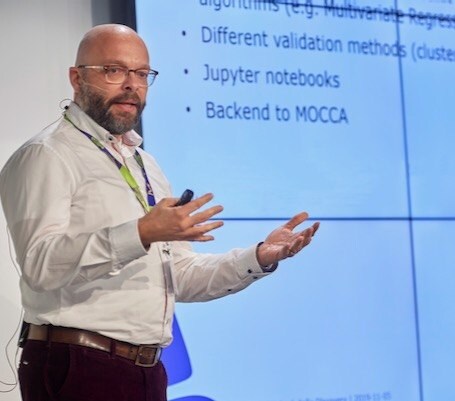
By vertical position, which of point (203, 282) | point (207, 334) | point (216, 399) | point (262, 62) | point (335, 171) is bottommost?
point (216, 399)

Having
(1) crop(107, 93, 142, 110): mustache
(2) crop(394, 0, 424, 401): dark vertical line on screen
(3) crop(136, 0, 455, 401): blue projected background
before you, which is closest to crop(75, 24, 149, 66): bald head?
(1) crop(107, 93, 142, 110): mustache

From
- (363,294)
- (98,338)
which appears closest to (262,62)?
(363,294)

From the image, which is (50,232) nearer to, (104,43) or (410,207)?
(104,43)

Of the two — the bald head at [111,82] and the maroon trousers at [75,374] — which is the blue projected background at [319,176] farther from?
the maroon trousers at [75,374]

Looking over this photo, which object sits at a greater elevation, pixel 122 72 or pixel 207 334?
pixel 122 72

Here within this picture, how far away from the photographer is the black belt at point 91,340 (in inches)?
94.6

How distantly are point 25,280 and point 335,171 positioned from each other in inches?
81.0

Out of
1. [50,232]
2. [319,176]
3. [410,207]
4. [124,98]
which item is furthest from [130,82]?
[410,207]

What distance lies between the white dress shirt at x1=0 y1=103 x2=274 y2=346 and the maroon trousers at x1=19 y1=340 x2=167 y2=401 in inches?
2.5

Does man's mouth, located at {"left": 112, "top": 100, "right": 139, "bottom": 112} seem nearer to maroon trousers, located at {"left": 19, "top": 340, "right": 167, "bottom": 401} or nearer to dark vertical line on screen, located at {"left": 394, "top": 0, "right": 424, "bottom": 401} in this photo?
maroon trousers, located at {"left": 19, "top": 340, "right": 167, "bottom": 401}

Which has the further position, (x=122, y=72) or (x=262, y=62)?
(x=262, y=62)

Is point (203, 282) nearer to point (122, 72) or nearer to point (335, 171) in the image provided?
point (122, 72)

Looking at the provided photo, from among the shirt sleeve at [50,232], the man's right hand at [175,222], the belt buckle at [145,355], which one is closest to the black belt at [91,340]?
the belt buckle at [145,355]

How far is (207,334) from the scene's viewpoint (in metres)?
3.74
